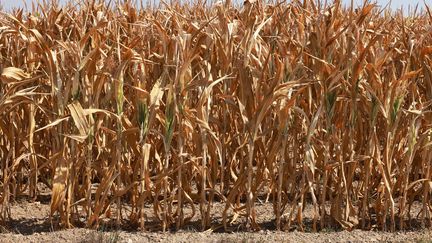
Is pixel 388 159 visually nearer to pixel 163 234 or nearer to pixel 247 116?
pixel 247 116

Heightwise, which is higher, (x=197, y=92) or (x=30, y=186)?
(x=197, y=92)

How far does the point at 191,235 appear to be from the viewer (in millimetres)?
4215

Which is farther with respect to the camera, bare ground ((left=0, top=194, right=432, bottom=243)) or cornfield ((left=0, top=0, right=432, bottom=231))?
bare ground ((left=0, top=194, right=432, bottom=243))

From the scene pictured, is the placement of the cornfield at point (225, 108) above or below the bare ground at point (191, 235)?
above

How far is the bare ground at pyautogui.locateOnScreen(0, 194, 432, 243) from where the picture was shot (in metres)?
4.14

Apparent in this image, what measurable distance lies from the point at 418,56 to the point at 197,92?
145cm

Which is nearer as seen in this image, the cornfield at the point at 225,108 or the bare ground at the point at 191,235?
the cornfield at the point at 225,108

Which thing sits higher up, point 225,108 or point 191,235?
point 225,108

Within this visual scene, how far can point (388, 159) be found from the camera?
4.27 metres

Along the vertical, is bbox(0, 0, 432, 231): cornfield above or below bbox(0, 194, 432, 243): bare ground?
above

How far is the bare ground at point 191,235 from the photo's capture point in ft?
13.6

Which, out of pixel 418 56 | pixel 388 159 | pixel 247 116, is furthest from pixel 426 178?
pixel 247 116

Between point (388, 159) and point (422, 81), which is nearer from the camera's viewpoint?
point (388, 159)

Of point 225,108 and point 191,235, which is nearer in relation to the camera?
point 191,235
